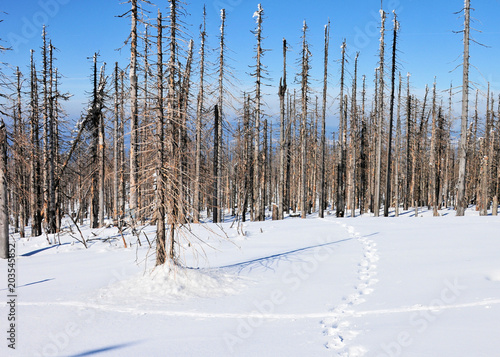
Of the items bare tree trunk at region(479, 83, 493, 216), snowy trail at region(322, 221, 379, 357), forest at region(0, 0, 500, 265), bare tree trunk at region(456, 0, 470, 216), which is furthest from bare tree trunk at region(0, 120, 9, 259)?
bare tree trunk at region(479, 83, 493, 216)

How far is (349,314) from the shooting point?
541 centimetres

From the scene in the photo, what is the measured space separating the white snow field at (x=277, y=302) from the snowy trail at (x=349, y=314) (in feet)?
0.06

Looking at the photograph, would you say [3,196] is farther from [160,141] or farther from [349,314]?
[349,314]

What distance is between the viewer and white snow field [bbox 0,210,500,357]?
14.3ft

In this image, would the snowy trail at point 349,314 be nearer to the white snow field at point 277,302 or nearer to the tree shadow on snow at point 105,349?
the white snow field at point 277,302

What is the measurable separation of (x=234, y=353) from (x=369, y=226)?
11.5 meters

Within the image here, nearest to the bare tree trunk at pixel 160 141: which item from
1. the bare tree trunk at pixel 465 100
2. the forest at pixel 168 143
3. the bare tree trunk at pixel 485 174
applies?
the forest at pixel 168 143

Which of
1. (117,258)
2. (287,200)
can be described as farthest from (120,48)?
(287,200)

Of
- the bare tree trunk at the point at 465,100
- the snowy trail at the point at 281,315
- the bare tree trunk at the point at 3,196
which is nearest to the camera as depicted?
the snowy trail at the point at 281,315

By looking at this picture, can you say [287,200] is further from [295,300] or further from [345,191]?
[295,300]

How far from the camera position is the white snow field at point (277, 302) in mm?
4348

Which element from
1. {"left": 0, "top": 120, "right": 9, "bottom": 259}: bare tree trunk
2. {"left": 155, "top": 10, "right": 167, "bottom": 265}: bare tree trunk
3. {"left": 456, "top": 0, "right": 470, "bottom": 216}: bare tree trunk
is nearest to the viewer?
{"left": 155, "top": 10, "right": 167, "bottom": 265}: bare tree trunk

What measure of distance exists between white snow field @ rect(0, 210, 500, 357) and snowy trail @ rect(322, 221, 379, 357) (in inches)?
0.7

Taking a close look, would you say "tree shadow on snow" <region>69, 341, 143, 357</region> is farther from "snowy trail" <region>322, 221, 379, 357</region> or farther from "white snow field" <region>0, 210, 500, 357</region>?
"snowy trail" <region>322, 221, 379, 357</region>
